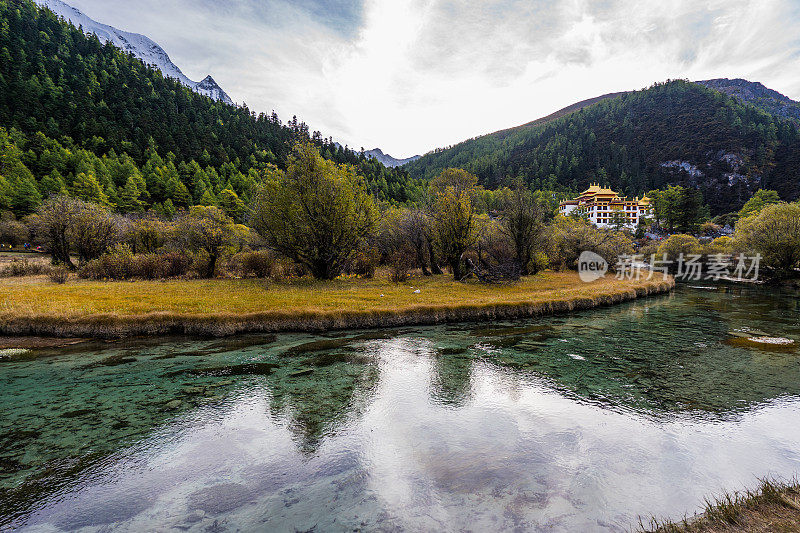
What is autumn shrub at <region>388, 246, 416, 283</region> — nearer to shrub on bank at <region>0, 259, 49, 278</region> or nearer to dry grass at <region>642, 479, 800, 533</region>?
dry grass at <region>642, 479, 800, 533</region>

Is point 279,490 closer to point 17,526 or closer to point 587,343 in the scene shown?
point 17,526

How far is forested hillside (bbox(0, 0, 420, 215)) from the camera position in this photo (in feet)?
308

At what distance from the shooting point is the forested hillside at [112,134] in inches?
3696

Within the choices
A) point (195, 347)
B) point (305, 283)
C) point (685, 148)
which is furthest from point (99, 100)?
point (685, 148)

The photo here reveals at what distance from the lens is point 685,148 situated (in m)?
195

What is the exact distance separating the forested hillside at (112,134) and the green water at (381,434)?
6475 centimetres

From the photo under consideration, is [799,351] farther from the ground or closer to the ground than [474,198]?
closer to the ground

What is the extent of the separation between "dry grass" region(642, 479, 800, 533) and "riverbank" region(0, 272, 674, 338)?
17.7 metres

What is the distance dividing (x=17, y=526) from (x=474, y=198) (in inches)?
1757

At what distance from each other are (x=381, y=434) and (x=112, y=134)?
166068mm

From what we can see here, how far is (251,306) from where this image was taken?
22.3 metres

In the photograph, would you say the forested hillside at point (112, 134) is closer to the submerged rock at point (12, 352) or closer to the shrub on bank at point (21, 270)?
the shrub on bank at point (21, 270)
